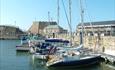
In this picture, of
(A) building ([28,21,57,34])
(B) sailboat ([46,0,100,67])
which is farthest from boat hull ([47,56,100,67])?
(A) building ([28,21,57,34])

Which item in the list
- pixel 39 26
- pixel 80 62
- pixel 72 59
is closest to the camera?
pixel 72 59

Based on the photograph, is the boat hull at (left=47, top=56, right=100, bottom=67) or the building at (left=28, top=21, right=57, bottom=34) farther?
the building at (left=28, top=21, right=57, bottom=34)

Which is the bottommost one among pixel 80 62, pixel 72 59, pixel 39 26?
pixel 80 62

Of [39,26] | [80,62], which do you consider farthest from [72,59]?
[39,26]

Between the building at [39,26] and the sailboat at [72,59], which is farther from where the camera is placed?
the building at [39,26]

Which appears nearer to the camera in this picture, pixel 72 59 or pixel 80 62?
pixel 72 59

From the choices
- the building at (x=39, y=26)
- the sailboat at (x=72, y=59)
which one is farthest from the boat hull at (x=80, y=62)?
the building at (x=39, y=26)

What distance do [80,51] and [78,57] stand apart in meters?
3.91

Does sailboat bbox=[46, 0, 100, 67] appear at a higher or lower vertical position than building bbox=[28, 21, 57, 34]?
lower

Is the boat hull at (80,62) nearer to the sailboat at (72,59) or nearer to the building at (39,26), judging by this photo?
the sailboat at (72,59)

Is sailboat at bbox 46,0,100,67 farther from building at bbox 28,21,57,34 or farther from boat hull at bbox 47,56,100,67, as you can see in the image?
building at bbox 28,21,57,34

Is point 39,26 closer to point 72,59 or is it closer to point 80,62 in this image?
point 80,62

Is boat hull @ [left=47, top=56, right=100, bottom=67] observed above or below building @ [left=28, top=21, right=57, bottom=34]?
below

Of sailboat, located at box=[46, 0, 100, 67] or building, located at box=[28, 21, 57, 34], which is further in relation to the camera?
building, located at box=[28, 21, 57, 34]
